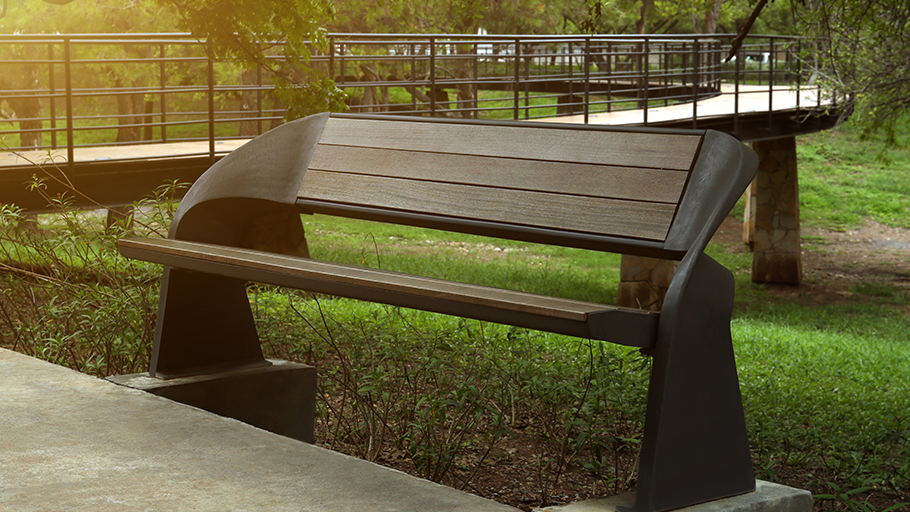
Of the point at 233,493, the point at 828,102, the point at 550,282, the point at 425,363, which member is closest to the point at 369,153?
the point at 425,363

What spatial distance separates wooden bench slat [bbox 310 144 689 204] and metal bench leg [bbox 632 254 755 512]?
37 cm

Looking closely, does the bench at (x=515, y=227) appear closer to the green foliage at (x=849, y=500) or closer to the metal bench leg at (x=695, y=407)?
the metal bench leg at (x=695, y=407)

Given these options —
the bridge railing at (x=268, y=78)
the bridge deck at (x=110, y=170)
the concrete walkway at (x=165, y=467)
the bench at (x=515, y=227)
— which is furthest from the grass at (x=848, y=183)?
the concrete walkway at (x=165, y=467)

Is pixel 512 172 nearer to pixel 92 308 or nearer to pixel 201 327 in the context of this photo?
pixel 201 327

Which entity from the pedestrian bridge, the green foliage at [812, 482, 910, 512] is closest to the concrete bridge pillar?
the pedestrian bridge

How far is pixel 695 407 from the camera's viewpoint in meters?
2.30

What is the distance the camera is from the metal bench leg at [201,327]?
342 centimetres

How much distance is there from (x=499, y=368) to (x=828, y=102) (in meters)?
13.0

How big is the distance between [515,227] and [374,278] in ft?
1.62

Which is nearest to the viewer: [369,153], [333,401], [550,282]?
[369,153]

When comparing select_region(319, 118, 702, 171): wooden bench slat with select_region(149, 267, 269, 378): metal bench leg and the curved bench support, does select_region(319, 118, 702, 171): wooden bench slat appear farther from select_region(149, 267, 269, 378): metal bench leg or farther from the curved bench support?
select_region(149, 267, 269, 378): metal bench leg

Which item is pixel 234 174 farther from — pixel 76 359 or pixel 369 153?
pixel 76 359

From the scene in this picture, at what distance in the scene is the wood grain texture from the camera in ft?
7.53

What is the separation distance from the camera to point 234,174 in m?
3.50
